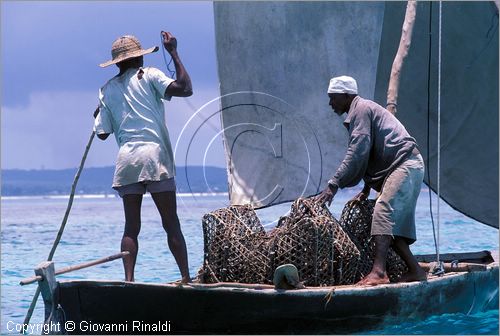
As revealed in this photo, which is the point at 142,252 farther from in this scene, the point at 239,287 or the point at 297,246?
the point at 239,287

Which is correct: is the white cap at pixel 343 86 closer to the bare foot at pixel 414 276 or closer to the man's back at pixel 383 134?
the man's back at pixel 383 134

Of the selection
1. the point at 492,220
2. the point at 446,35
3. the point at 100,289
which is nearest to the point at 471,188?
the point at 492,220

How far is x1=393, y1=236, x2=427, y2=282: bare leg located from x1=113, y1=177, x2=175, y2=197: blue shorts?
5.03 ft

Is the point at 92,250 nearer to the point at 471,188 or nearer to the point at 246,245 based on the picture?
the point at 471,188

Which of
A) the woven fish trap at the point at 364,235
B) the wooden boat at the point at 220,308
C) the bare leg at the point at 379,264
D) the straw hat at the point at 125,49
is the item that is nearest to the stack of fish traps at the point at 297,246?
the woven fish trap at the point at 364,235

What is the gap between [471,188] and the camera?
33.8ft

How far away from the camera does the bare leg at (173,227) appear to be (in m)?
6.52

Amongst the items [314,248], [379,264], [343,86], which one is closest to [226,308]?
[314,248]

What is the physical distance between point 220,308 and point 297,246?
0.67 meters

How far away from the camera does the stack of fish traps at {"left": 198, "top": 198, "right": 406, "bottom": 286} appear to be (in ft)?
21.7

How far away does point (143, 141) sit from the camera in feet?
21.5

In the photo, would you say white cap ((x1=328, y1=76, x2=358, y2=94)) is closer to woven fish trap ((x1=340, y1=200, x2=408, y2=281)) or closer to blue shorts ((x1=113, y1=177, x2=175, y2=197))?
woven fish trap ((x1=340, y1=200, x2=408, y2=281))

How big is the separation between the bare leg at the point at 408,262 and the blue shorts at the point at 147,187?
1534 millimetres

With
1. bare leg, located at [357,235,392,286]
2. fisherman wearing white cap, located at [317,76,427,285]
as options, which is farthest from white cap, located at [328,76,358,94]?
bare leg, located at [357,235,392,286]
